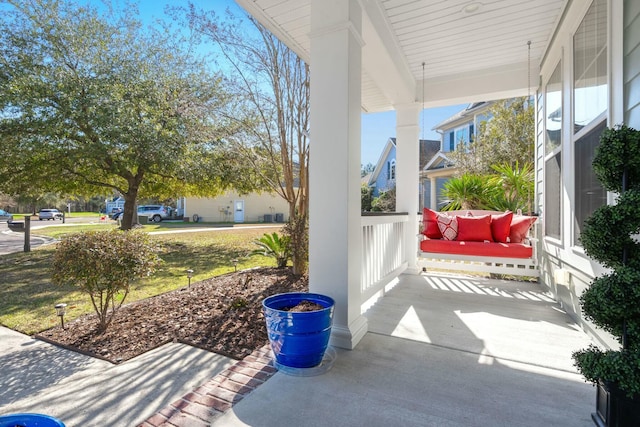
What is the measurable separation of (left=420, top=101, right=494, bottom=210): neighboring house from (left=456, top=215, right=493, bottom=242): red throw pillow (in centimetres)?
617

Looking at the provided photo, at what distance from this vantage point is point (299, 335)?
6.31 ft

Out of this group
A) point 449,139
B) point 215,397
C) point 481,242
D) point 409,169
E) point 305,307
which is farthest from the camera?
point 449,139

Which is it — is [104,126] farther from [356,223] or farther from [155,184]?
[356,223]

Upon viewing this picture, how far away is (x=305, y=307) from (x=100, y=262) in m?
2.04

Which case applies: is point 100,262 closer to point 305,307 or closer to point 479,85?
point 305,307

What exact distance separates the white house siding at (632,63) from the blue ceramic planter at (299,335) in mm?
1986

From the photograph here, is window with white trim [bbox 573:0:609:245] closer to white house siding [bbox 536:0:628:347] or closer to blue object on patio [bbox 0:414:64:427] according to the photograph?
white house siding [bbox 536:0:628:347]

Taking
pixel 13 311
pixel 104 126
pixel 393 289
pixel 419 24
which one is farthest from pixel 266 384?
pixel 104 126

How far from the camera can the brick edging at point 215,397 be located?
155 cm

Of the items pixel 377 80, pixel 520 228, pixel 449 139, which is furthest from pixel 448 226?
pixel 449 139

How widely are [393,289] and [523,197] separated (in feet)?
8.48

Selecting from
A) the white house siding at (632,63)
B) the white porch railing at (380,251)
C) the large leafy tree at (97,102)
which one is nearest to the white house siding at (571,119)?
the white house siding at (632,63)

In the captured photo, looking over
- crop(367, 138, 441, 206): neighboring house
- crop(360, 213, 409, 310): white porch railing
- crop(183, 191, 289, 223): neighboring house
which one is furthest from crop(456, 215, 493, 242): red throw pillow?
crop(183, 191, 289, 223): neighboring house

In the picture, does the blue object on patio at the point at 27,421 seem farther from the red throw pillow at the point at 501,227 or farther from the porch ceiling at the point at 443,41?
the red throw pillow at the point at 501,227
